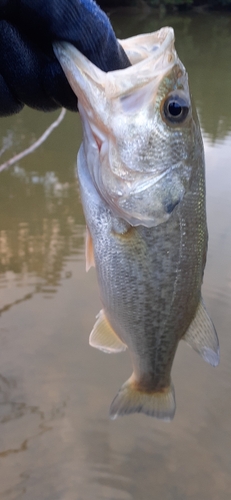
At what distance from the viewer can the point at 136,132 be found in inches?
47.7

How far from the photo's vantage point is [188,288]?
1421mm

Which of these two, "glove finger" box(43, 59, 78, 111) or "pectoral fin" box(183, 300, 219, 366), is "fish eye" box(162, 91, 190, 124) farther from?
"pectoral fin" box(183, 300, 219, 366)

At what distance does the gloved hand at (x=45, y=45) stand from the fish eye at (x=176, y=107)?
188 millimetres

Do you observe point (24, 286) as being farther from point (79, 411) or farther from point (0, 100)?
point (0, 100)

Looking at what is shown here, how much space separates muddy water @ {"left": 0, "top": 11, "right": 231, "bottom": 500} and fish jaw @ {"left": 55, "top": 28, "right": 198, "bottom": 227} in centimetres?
168

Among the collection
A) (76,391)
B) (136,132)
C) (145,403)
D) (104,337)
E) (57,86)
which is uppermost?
(57,86)

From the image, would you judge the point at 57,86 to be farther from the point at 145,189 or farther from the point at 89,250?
the point at 89,250

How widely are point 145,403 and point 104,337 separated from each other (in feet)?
1.05

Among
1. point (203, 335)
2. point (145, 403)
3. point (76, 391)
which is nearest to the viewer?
point (203, 335)

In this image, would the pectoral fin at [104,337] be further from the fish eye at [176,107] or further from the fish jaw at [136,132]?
the fish eye at [176,107]

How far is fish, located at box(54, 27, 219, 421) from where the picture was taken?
46.7 inches

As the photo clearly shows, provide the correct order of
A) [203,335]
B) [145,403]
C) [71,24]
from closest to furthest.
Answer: [71,24], [203,335], [145,403]

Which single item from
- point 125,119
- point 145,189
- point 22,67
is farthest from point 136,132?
point 22,67

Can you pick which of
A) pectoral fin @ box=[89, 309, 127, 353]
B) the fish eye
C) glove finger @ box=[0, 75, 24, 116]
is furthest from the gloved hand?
pectoral fin @ box=[89, 309, 127, 353]
